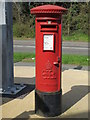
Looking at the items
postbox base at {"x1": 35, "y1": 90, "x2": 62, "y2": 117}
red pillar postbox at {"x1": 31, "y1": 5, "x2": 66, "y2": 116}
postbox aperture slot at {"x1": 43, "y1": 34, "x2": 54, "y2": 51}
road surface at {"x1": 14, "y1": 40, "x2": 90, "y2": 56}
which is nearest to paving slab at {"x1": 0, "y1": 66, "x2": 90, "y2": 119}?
postbox base at {"x1": 35, "y1": 90, "x2": 62, "y2": 117}

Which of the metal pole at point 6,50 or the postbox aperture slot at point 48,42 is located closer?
the postbox aperture slot at point 48,42

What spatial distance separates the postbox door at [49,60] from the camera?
560cm

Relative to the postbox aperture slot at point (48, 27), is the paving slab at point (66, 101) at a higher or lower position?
lower

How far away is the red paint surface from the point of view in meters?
5.52

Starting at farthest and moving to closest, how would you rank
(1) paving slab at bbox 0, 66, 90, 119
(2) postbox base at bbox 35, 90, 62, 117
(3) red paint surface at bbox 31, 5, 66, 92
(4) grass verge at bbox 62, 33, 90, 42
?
(4) grass verge at bbox 62, 33, 90, 42, (1) paving slab at bbox 0, 66, 90, 119, (2) postbox base at bbox 35, 90, 62, 117, (3) red paint surface at bbox 31, 5, 66, 92

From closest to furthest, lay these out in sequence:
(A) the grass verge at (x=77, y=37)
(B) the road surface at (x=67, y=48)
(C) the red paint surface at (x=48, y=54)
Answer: (C) the red paint surface at (x=48, y=54), (B) the road surface at (x=67, y=48), (A) the grass verge at (x=77, y=37)

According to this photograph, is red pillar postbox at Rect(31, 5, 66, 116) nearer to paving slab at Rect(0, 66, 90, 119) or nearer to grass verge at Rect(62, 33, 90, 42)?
paving slab at Rect(0, 66, 90, 119)

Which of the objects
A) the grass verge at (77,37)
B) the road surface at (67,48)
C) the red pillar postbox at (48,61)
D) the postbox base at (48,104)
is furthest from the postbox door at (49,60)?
the grass verge at (77,37)

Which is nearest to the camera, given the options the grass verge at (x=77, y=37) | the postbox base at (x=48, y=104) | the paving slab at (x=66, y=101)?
the postbox base at (x=48, y=104)

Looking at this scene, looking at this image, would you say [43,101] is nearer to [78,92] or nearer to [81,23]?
[78,92]

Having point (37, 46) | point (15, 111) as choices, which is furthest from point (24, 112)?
point (37, 46)

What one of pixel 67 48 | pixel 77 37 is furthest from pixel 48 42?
pixel 77 37

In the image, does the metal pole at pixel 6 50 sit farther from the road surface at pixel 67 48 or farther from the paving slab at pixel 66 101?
the road surface at pixel 67 48

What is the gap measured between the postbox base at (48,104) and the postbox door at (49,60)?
11 cm
